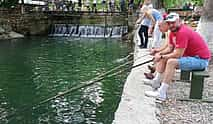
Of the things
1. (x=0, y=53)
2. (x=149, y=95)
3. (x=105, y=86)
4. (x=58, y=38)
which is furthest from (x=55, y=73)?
(x=58, y=38)

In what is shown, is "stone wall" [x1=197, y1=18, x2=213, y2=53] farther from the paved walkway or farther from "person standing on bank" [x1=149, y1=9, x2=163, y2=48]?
the paved walkway

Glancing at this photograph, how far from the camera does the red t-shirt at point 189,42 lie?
6.17 meters

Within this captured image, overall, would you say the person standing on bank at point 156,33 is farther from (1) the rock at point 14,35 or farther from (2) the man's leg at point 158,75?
(1) the rock at point 14,35

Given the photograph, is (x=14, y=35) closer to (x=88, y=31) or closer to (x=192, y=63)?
(x=88, y=31)

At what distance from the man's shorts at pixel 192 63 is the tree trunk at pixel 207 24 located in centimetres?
498

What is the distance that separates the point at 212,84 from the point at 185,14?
67.9 ft

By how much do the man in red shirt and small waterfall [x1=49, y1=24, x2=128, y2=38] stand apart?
22.1 meters

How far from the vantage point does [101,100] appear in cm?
1020

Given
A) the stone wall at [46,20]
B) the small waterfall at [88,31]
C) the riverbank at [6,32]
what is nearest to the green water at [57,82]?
the riverbank at [6,32]

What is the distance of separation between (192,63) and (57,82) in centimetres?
701

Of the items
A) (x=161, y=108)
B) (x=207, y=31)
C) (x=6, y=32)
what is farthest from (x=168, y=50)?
(x=6, y=32)

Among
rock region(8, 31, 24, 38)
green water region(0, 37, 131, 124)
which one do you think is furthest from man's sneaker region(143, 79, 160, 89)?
rock region(8, 31, 24, 38)

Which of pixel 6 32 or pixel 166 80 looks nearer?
pixel 166 80

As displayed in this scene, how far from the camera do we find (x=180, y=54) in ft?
20.6
